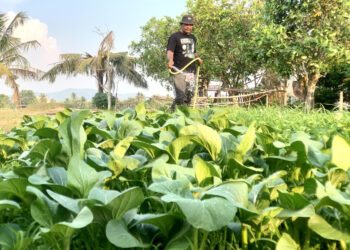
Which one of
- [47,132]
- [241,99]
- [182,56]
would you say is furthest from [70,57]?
[47,132]

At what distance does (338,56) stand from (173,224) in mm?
11036

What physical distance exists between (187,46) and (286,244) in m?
6.63

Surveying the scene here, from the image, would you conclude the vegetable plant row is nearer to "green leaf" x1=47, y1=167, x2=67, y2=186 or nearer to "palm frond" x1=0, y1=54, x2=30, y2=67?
"green leaf" x1=47, y1=167, x2=67, y2=186

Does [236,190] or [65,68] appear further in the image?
[65,68]

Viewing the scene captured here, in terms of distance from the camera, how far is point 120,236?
811mm

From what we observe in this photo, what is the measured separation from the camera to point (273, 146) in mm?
1474

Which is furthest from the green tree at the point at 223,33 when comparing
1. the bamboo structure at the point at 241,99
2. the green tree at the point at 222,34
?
the bamboo structure at the point at 241,99

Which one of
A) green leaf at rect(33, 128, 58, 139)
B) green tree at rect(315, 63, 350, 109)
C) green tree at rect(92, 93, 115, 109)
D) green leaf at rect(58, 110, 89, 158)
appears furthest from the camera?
green tree at rect(92, 93, 115, 109)

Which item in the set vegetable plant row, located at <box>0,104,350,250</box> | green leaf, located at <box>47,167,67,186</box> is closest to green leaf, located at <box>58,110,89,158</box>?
→ vegetable plant row, located at <box>0,104,350,250</box>

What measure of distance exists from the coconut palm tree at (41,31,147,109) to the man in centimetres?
2037

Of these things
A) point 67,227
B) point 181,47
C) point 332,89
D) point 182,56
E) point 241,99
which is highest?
point 181,47

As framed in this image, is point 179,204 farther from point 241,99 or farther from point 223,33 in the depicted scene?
point 223,33

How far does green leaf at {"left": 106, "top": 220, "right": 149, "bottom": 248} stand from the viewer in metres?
0.80

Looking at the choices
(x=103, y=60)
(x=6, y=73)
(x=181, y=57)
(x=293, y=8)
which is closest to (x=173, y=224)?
(x=181, y=57)
